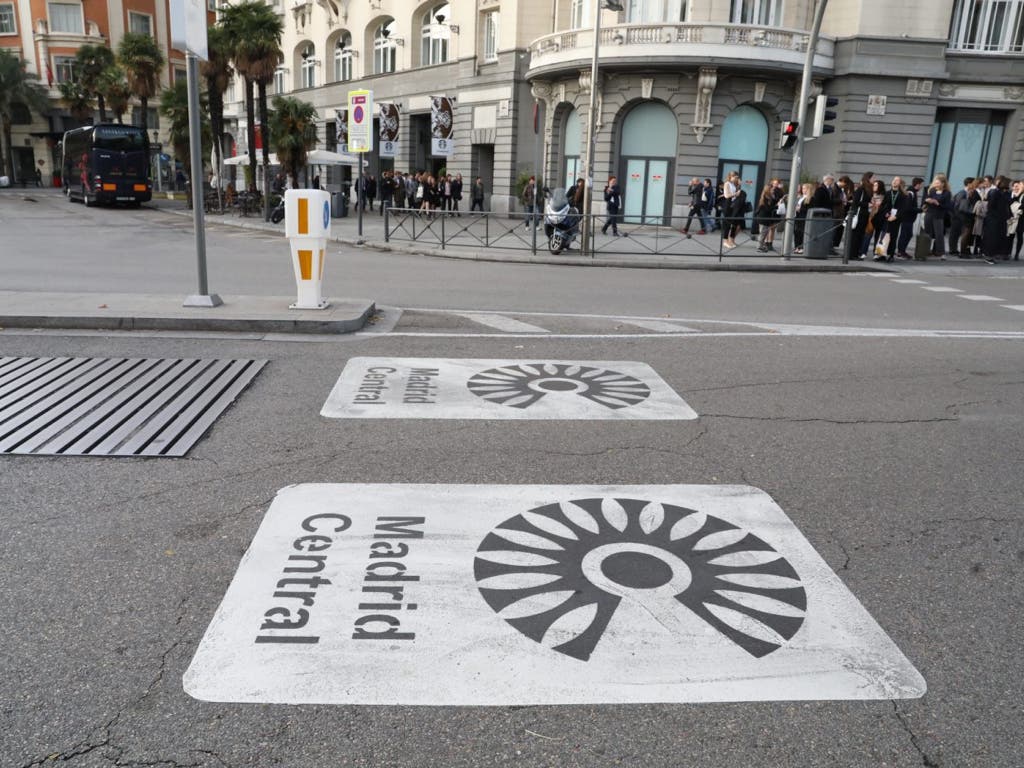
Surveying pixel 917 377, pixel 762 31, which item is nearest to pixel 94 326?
pixel 917 377

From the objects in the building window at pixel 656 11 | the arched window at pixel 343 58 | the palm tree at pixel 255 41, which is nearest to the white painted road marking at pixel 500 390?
the building window at pixel 656 11

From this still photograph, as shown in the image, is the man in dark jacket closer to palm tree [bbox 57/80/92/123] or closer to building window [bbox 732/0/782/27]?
building window [bbox 732/0/782/27]

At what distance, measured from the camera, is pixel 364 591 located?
11.1ft

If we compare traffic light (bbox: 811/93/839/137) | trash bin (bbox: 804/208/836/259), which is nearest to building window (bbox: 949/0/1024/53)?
traffic light (bbox: 811/93/839/137)

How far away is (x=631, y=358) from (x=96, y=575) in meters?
5.36

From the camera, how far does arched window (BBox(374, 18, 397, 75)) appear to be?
45.5 m

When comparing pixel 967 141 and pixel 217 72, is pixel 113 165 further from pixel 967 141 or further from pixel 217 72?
pixel 967 141

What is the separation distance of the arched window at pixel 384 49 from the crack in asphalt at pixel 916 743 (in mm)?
46797

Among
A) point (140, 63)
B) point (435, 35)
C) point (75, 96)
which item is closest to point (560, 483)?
point (435, 35)

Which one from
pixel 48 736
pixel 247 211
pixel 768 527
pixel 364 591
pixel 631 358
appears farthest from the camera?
pixel 247 211

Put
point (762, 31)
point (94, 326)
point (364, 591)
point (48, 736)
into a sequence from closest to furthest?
point (48, 736)
point (364, 591)
point (94, 326)
point (762, 31)

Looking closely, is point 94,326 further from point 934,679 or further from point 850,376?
point 934,679

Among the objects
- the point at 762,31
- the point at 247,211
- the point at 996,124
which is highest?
the point at 762,31

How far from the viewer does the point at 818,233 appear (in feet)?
64.2
